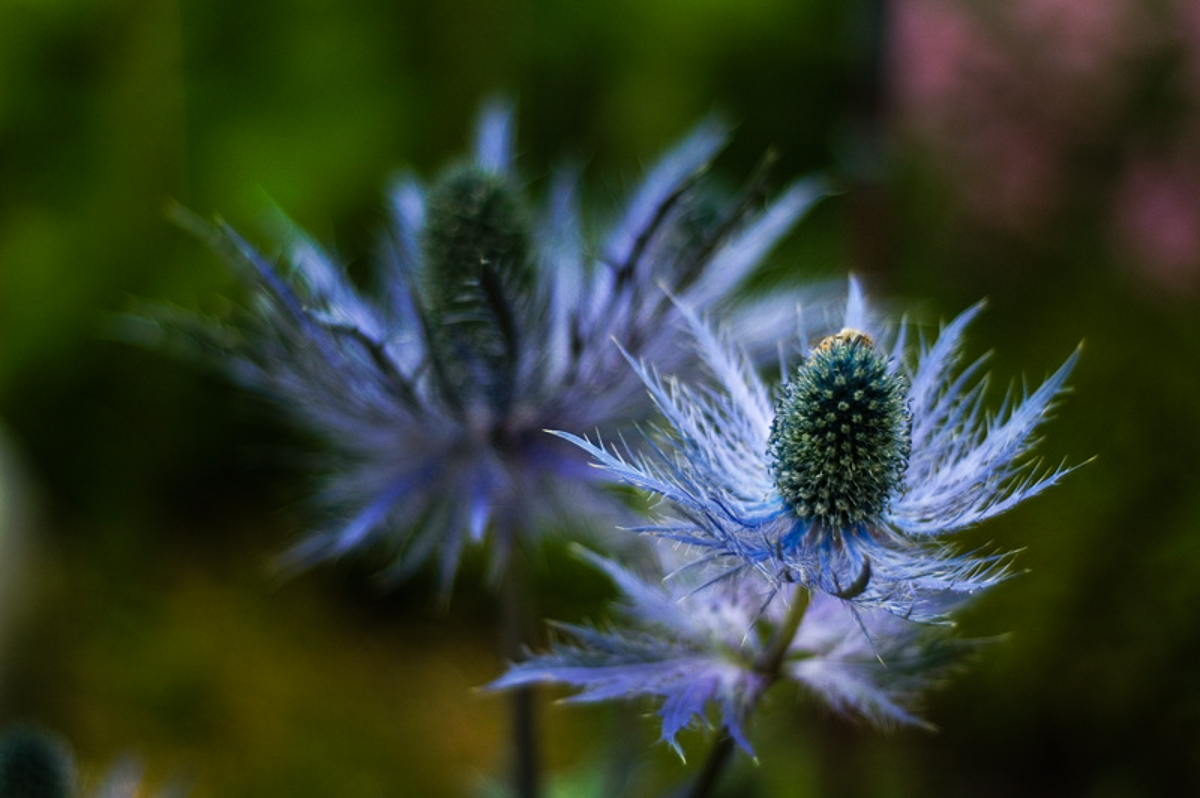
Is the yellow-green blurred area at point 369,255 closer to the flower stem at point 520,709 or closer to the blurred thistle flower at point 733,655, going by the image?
the flower stem at point 520,709

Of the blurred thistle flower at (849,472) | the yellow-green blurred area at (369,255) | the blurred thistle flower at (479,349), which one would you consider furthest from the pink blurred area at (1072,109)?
the blurred thistle flower at (849,472)

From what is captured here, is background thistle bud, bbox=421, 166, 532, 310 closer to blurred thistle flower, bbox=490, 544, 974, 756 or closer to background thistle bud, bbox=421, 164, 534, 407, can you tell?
background thistle bud, bbox=421, 164, 534, 407

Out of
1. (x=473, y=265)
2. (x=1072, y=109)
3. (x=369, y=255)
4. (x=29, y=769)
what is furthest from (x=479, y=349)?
(x=369, y=255)

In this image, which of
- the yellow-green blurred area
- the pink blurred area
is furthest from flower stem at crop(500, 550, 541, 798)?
the pink blurred area

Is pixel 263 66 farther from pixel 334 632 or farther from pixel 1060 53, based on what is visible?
pixel 1060 53

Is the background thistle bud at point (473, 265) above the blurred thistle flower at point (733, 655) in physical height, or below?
above

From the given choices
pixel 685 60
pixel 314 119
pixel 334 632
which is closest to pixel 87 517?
pixel 334 632
